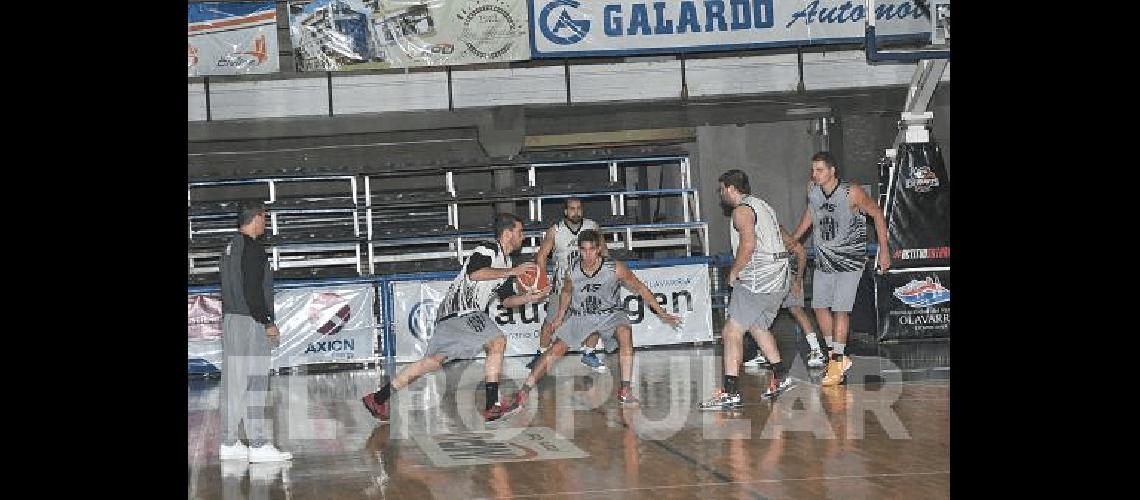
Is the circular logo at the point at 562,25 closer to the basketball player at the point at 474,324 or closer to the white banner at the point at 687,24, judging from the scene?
the white banner at the point at 687,24

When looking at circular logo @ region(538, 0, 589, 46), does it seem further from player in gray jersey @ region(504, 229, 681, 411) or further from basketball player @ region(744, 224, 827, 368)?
player in gray jersey @ region(504, 229, 681, 411)

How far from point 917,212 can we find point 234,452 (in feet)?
29.9

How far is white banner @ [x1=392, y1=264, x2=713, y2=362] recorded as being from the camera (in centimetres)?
1789

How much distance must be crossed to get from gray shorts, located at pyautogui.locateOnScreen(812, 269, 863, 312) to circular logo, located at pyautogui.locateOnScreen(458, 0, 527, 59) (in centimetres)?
892

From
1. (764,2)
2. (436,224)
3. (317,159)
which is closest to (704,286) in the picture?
(764,2)

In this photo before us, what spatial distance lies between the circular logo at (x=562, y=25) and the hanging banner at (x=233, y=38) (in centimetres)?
387

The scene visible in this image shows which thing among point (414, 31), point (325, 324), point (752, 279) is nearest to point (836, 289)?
point (752, 279)

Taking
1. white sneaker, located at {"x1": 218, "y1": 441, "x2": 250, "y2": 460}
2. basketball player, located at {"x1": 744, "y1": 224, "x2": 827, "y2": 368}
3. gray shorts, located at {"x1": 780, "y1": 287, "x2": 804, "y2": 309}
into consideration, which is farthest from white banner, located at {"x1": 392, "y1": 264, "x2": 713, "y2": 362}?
white sneaker, located at {"x1": 218, "y1": 441, "x2": 250, "y2": 460}

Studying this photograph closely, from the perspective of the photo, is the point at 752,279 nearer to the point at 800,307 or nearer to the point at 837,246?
the point at 837,246

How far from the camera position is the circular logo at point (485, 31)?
66.9 ft

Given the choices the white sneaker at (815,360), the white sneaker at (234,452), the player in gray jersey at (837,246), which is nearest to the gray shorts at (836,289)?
the player in gray jersey at (837,246)

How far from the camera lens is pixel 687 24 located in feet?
68.6
